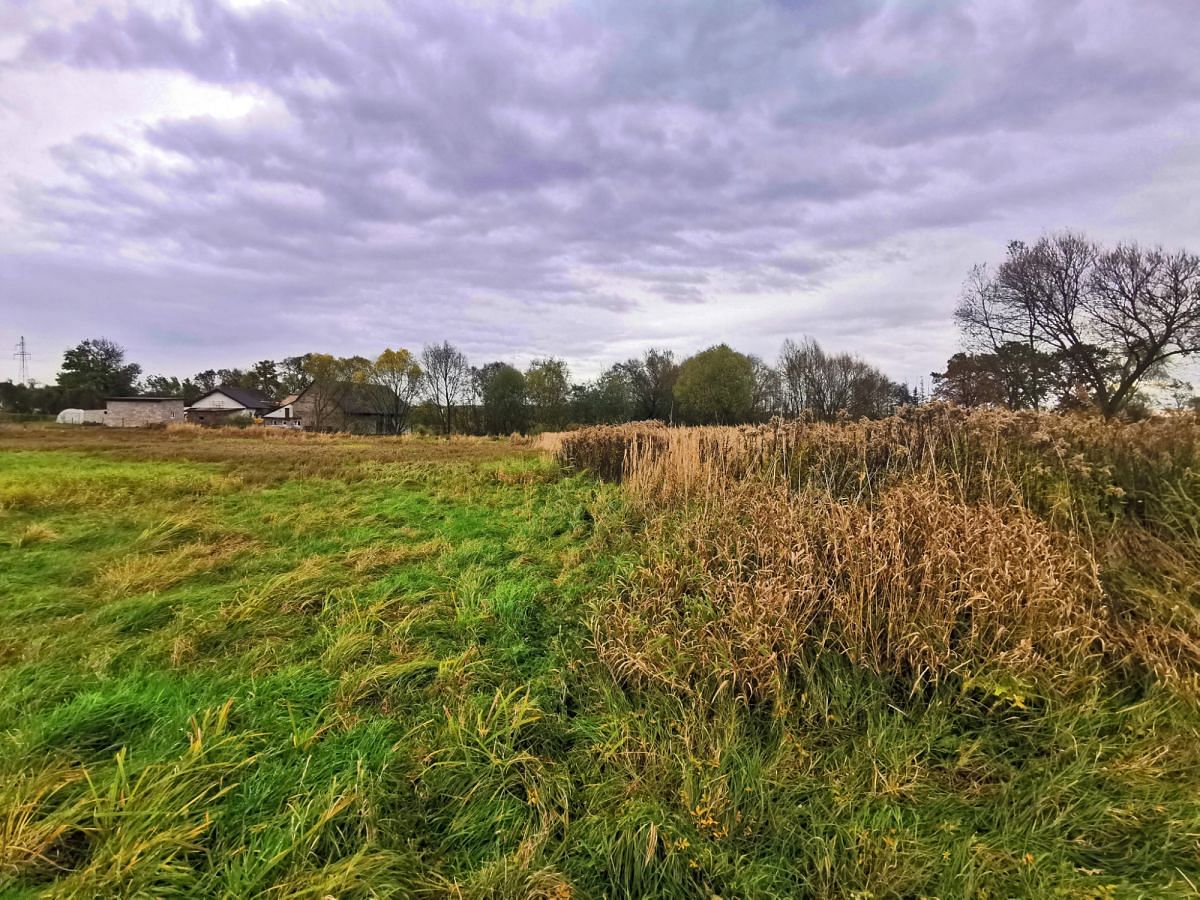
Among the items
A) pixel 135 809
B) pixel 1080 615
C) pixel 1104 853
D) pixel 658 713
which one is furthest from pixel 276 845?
pixel 1080 615

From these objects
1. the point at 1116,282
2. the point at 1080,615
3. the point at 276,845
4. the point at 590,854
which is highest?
the point at 1116,282

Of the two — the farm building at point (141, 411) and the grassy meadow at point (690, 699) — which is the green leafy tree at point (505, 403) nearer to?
the farm building at point (141, 411)

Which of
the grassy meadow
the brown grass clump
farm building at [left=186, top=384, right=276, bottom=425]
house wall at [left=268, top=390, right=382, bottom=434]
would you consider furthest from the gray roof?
the brown grass clump

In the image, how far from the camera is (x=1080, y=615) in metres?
2.99

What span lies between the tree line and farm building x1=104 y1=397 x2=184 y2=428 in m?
11.3

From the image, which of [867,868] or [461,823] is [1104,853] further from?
[461,823]

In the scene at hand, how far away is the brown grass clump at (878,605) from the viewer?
9.68 feet

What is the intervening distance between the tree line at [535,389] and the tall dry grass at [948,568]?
1464 inches

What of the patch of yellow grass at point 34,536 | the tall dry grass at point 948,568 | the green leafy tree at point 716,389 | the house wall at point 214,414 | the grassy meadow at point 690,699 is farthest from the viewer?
the house wall at point 214,414

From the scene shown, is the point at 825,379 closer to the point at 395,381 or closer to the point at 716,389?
the point at 716,389

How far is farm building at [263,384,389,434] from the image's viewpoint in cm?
5300

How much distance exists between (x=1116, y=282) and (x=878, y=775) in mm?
28095

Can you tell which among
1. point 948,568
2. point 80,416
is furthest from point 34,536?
point 80,416

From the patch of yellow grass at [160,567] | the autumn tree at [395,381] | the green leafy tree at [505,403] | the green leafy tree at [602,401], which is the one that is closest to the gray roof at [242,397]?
the autumn tree at [395,381]
